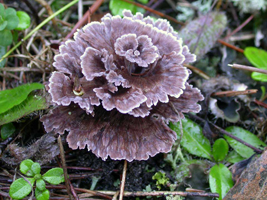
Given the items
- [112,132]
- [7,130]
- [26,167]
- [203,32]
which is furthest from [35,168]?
[203,32]

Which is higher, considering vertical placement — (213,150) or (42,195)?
(213,150)

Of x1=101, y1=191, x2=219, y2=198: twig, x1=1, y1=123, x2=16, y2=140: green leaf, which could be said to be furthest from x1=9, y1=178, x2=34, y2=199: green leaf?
x1=101, y1=191, x2=219, y2=198: twig

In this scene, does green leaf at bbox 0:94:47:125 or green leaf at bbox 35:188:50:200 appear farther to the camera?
green leaf at bbox 0:94:47:125

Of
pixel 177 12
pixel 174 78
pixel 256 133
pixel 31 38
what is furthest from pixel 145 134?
pixel 177 12

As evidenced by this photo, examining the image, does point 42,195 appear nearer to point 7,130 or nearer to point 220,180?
point 7,130

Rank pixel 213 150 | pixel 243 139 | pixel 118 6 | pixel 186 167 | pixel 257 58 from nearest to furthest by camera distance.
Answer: pixel 186 167 < pixel 213 150 < pixel 243 139 < pixel 257 58 < pixel 118 6

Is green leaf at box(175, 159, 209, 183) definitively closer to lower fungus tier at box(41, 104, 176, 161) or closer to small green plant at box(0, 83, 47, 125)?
lower fungus tier at box(41, 104, 176, 161)

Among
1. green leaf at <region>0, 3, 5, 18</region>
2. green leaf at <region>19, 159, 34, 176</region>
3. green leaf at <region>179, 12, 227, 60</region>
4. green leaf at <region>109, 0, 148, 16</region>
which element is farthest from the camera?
green leaf at <region>109, 0, 148, 16</region>
